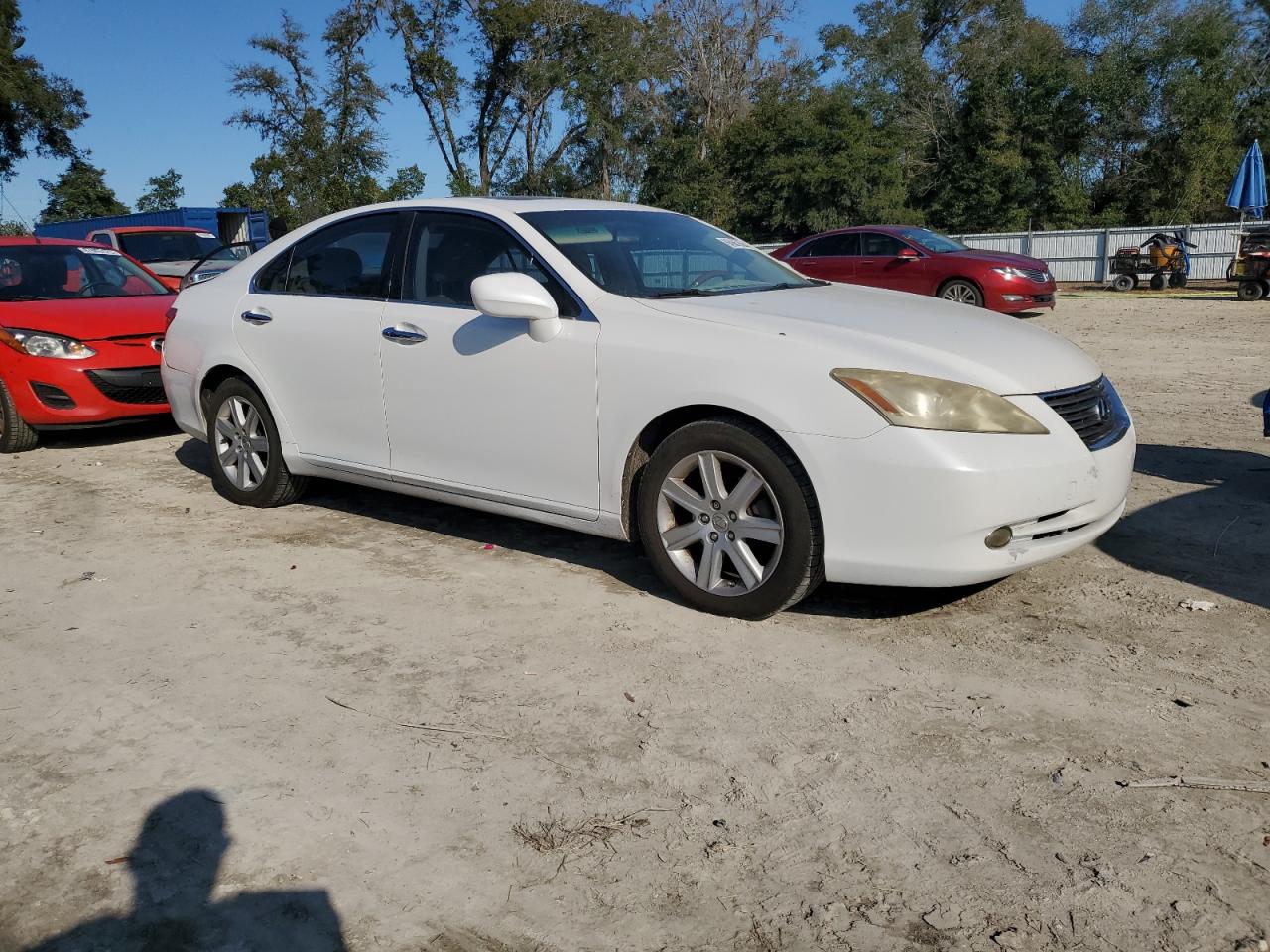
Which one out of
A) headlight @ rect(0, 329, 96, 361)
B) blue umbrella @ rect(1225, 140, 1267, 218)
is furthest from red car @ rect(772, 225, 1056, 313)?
headlight @ rect(0, 329, 96, 361)

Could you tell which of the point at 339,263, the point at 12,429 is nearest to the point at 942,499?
the point at 339,263

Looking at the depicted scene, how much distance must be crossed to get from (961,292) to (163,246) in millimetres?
11534

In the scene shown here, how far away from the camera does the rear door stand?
17.7 meters

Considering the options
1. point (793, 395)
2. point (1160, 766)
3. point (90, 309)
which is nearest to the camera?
point (1160, 766)

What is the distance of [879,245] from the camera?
17.7m

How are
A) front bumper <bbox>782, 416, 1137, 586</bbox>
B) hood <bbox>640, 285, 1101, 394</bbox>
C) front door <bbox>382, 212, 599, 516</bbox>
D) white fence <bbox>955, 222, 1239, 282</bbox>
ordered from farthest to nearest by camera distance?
white fence <bbox>955, 222, 1239, 282</bbox>, front door <bbox>382, 212, 599, 516</bbox>, hood <bbox>640, 285, 1101, 394</bbox>, front bumper <bbox>782, 416, 1137, 586</bbox>

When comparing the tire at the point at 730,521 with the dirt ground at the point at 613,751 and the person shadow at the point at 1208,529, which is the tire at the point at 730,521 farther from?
the person shadow at the point at 1208,529

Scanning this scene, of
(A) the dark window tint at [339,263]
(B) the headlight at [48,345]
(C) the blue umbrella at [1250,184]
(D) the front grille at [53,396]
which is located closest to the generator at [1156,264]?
(C) the blue umbrella at [1250,184]

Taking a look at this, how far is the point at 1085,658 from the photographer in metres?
3.78

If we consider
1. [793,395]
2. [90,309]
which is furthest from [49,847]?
[90,309]

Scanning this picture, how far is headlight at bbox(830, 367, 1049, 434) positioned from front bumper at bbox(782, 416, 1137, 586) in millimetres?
48

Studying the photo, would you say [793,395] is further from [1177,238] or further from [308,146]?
[308,146]

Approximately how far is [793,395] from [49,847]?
2.59 meters

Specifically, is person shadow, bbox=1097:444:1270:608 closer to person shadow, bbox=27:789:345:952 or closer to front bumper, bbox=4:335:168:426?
person shadow, bbox=27:789:345:952
